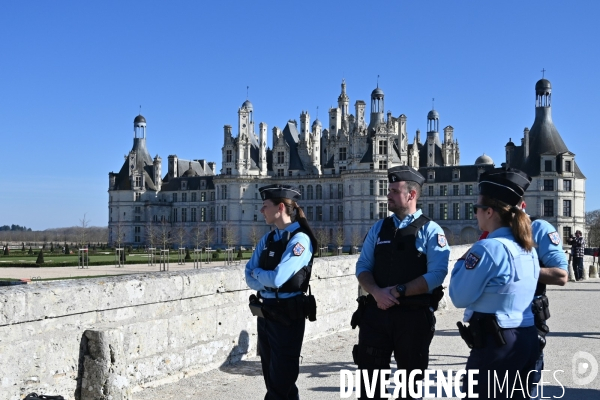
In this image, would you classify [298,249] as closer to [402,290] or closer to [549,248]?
[402,290]

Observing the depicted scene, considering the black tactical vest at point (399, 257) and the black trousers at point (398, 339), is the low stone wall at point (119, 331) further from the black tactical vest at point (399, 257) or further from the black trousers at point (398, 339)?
the black tactical vest at point (399, 257)

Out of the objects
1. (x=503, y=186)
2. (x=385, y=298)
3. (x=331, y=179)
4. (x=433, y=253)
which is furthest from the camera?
(x=331, y=179)

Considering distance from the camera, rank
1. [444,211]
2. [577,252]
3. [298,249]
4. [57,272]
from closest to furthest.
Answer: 1. [298,249]
2. [577,252]
3. [57,272]
4. [444,211]

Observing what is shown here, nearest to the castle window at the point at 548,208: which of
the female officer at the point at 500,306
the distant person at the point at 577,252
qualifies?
the distant person at the point at 577,252

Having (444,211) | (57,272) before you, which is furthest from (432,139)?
(57,272)

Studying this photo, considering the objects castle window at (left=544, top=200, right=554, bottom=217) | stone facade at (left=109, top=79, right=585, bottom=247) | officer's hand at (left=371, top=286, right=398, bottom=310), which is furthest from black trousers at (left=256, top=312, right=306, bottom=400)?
castle window at (left=544, top=200, right=554, bottom=217)

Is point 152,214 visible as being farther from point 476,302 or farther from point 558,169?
point 476,302

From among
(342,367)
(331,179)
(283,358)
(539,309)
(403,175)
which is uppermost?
(331,179)

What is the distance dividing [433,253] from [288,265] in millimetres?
1000

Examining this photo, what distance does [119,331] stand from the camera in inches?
204

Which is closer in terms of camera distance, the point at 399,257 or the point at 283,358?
the point at 399,257

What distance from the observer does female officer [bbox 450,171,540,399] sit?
3783 mm

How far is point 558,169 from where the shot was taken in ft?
190

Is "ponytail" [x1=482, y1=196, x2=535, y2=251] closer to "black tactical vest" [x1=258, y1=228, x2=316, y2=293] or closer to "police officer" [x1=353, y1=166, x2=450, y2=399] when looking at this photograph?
"police officer" [x1=353, y1=166, x2=450, y2=399]
